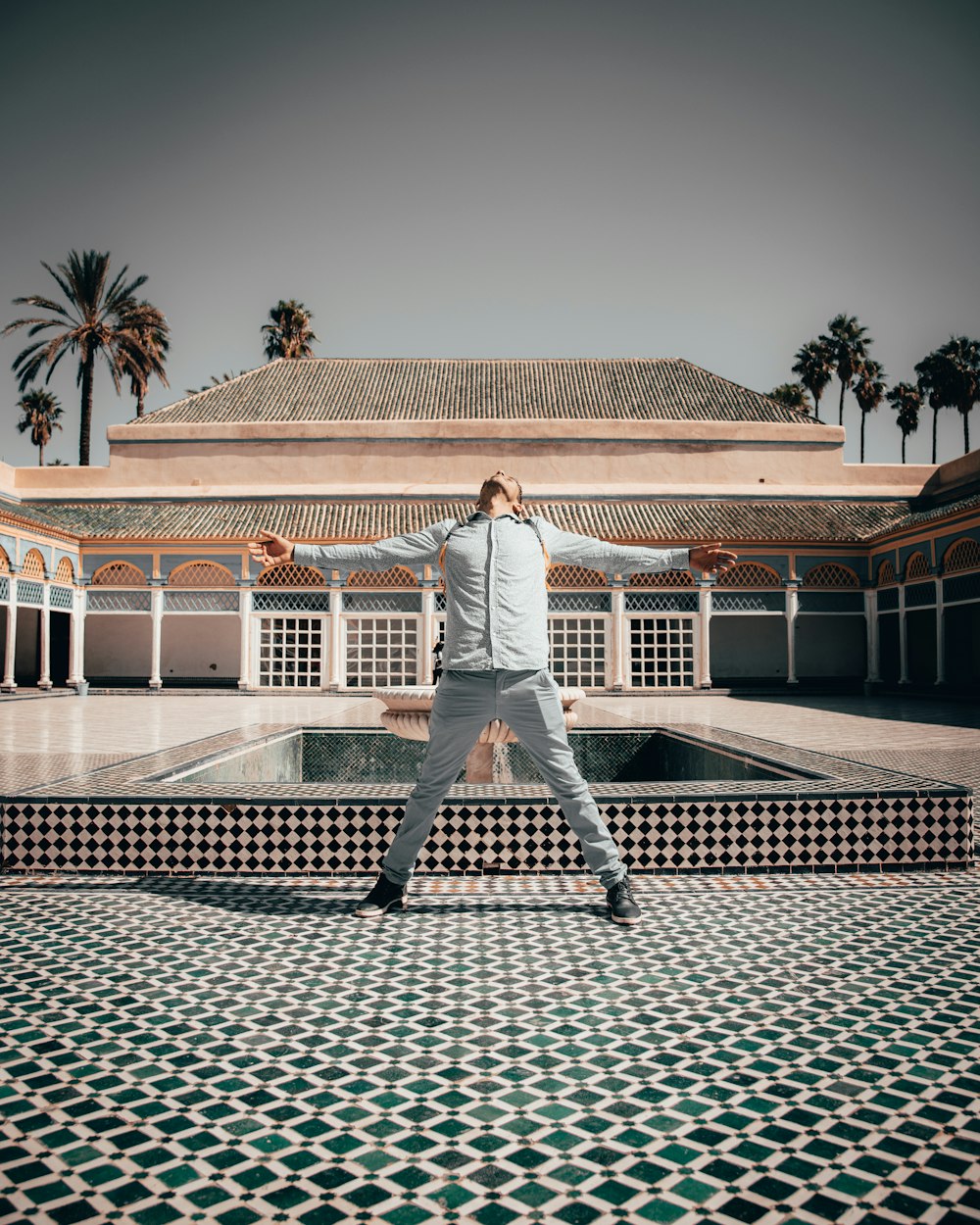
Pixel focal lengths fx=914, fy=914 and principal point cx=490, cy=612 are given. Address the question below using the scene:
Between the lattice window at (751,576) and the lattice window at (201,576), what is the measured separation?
12384 mm

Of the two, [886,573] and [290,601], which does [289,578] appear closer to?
[290,601]

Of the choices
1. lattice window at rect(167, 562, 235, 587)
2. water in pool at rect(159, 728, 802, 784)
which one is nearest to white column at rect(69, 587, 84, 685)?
lattice window at rect(167, 562, 235, 587)

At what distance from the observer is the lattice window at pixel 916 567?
789 inches

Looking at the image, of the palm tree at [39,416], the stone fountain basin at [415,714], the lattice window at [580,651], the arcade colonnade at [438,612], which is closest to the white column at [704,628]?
the arcade colonnade at [438,612]

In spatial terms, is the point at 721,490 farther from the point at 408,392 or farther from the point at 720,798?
the point at 720,798

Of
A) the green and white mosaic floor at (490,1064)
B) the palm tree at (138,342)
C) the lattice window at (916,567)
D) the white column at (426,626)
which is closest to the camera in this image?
the green and white mosaic floor at (490,1064)

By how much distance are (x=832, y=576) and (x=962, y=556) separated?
4.65m

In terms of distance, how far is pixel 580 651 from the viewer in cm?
2242

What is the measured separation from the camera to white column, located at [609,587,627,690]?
22.2m

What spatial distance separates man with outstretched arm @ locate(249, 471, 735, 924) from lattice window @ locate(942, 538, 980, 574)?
16.5 metres

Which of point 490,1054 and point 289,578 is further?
point 289,578

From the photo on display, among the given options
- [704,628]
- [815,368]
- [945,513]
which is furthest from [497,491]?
[815,368]

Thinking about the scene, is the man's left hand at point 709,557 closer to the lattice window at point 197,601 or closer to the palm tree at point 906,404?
the lattice window at point 197,601

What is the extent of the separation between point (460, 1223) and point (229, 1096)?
0.75 meters
